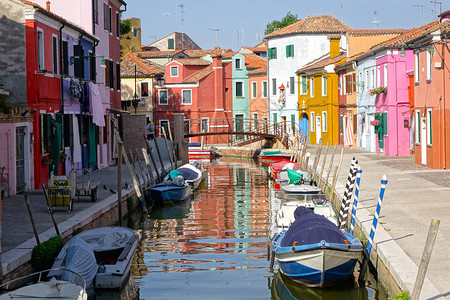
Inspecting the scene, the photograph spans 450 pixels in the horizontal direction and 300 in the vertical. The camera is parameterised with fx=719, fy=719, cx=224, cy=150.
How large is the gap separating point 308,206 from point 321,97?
33.4 meters

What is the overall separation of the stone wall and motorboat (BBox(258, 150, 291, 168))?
21233 mm

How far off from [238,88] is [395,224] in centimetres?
4839

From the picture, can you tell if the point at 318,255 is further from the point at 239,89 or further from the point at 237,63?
the point at 237,63

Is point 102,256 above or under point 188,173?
under

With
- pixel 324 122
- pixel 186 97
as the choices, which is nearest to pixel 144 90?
pixel 186 97

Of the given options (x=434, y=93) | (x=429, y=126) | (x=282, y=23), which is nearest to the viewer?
(x=434, y=93)

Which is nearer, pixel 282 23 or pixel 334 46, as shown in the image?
pixel 334 46

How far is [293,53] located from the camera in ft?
185

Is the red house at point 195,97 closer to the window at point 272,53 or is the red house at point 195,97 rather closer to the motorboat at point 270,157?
the window at point 272,53

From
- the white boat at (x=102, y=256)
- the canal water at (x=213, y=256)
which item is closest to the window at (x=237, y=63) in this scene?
the canal water at (x=213, y=256)

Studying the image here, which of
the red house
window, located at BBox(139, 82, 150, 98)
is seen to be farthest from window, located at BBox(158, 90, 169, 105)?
window, located at BBox(139, 82, 150, 98)

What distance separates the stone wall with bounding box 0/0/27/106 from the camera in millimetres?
21281

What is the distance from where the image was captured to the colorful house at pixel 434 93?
84.9 ft

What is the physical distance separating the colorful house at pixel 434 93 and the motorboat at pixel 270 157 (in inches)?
492
